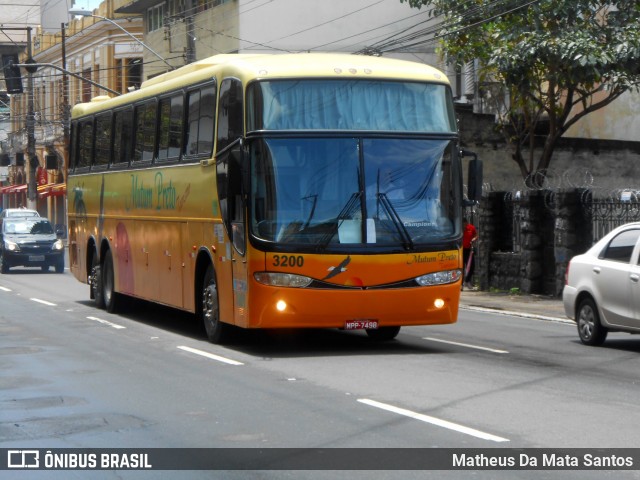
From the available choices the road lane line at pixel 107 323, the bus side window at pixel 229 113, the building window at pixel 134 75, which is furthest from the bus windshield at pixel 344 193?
the building window at pixel 134 75

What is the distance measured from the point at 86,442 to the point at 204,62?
29.8 ft

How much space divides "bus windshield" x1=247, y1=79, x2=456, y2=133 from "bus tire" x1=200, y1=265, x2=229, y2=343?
8.52 feet

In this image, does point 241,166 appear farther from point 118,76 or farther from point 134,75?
point 118,76

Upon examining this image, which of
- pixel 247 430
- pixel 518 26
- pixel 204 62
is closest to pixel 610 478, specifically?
pixel 247 430

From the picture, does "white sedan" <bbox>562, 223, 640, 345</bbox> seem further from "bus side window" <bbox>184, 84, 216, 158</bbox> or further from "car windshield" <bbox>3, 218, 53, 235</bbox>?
"car windshield" <bbox>3, 218, 53, 235</bbox>

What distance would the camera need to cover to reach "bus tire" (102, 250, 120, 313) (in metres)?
22.4

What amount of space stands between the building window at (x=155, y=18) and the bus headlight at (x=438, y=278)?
122ft

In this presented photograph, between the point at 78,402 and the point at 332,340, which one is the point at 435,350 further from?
the point at 78,402

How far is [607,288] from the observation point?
1623 cm

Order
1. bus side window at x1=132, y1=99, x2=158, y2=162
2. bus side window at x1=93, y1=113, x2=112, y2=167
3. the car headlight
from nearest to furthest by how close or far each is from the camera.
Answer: bus side window at x1=132, y1=99, x2=158, y2=162 < bus side window at x1=93, y1=113, x2=112, y2=167 < the car headlight

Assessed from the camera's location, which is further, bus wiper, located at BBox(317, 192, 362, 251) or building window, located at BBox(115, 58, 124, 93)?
building window, located at BBox(115, 58, 124, 93)

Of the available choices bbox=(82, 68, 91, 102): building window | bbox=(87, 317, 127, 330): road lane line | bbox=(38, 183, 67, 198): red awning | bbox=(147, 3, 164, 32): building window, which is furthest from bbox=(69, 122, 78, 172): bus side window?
bbox=(38, 183, 67, 198): red awning

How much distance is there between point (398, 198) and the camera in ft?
48.9

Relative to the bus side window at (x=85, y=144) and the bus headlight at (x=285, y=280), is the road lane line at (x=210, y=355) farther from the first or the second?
the bus side window at (x=85, y=144)
